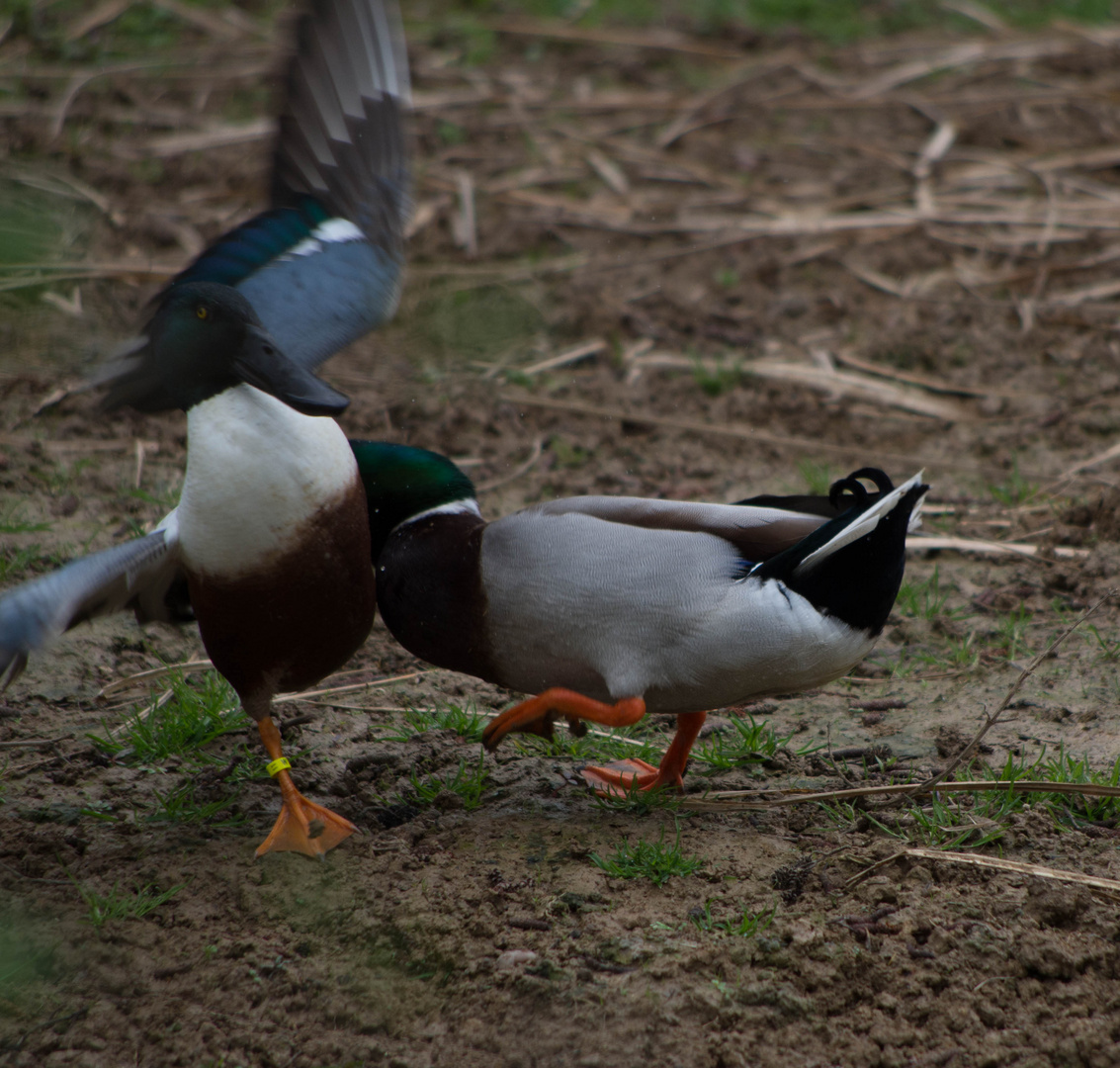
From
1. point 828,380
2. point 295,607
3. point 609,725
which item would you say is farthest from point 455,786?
point 828,380

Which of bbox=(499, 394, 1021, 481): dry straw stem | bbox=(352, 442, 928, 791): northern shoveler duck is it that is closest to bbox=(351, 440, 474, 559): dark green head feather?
bbox=(352, 442, 928, 791): northern shoveler duck

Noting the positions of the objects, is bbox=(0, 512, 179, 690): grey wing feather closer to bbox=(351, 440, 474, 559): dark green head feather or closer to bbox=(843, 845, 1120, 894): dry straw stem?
bbox=(351, 440, 474, 559): dark green head feather

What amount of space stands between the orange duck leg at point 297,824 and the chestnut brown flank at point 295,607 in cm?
12

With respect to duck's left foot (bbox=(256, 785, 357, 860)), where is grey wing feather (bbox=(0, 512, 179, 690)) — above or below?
above

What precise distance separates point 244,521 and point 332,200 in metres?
1.46

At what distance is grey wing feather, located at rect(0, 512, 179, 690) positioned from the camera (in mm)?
2150

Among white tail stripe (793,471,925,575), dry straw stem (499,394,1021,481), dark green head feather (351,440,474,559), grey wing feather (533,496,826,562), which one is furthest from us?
dry straw stem (499,394,1021,481)

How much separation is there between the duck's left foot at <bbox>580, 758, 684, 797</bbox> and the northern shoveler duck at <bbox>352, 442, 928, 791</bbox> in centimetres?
3

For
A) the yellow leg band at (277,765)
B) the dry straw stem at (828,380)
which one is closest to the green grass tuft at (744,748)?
the yellow leg band at (277,765)

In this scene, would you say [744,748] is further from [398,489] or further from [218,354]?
[218,354]

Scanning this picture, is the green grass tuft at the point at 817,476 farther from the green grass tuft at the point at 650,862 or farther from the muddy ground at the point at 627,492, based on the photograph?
the green grass tuft at the point at 650,862

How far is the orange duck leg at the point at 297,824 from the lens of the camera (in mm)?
2533

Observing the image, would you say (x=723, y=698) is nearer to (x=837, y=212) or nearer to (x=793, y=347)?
(x=793, y=347)

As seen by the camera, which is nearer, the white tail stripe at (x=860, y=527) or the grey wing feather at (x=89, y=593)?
the grey wing feather at (x=89, y=593)
